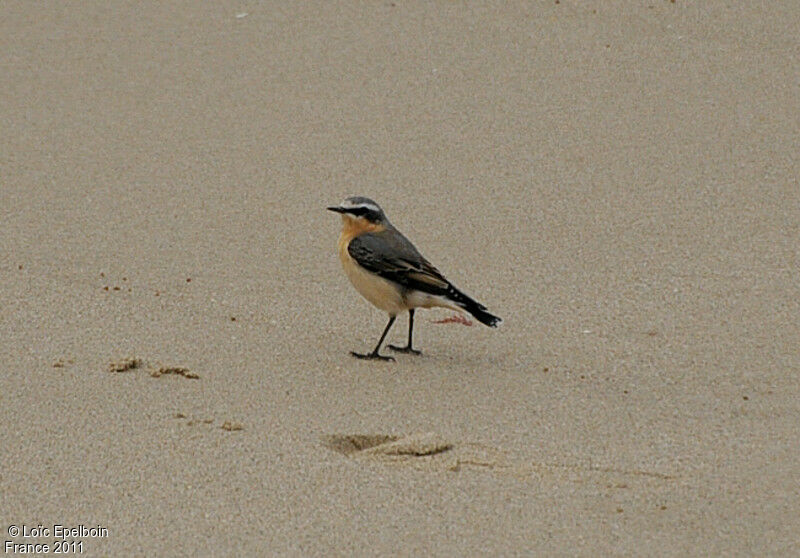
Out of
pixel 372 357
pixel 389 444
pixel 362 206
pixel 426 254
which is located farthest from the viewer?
pixel 426 254

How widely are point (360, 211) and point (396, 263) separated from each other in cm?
38

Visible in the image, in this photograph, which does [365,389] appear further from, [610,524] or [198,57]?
[198,57]

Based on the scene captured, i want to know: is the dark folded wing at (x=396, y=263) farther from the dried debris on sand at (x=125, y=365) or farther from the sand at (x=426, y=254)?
the dried debris on sand at (x=125, y=365)

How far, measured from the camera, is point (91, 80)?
32.6 feet

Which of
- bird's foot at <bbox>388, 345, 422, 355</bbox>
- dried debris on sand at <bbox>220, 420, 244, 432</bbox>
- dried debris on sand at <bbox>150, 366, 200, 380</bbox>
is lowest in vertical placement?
bird's foot at <bbox>388, 345, 422, 355</bbox>

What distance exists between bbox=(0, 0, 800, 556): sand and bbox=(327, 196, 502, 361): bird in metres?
0.22

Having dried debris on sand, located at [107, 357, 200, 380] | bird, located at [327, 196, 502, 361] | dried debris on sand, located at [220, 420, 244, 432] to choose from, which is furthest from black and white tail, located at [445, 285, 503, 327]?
dried debris on sand, located at [220, 420, 244, 432]

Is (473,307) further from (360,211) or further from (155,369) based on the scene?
(155,369)

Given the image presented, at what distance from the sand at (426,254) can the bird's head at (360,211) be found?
0.51 metres

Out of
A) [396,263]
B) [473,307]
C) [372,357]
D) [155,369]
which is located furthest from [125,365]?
[473,307]

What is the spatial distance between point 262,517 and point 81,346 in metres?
1.93

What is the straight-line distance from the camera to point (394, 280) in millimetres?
6969

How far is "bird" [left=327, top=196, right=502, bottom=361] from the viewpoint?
22.7 ft

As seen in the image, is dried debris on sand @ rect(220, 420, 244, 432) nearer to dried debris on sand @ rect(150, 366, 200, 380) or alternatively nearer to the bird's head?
dried debris on sand @ rect(150, 366, 200, 380)
